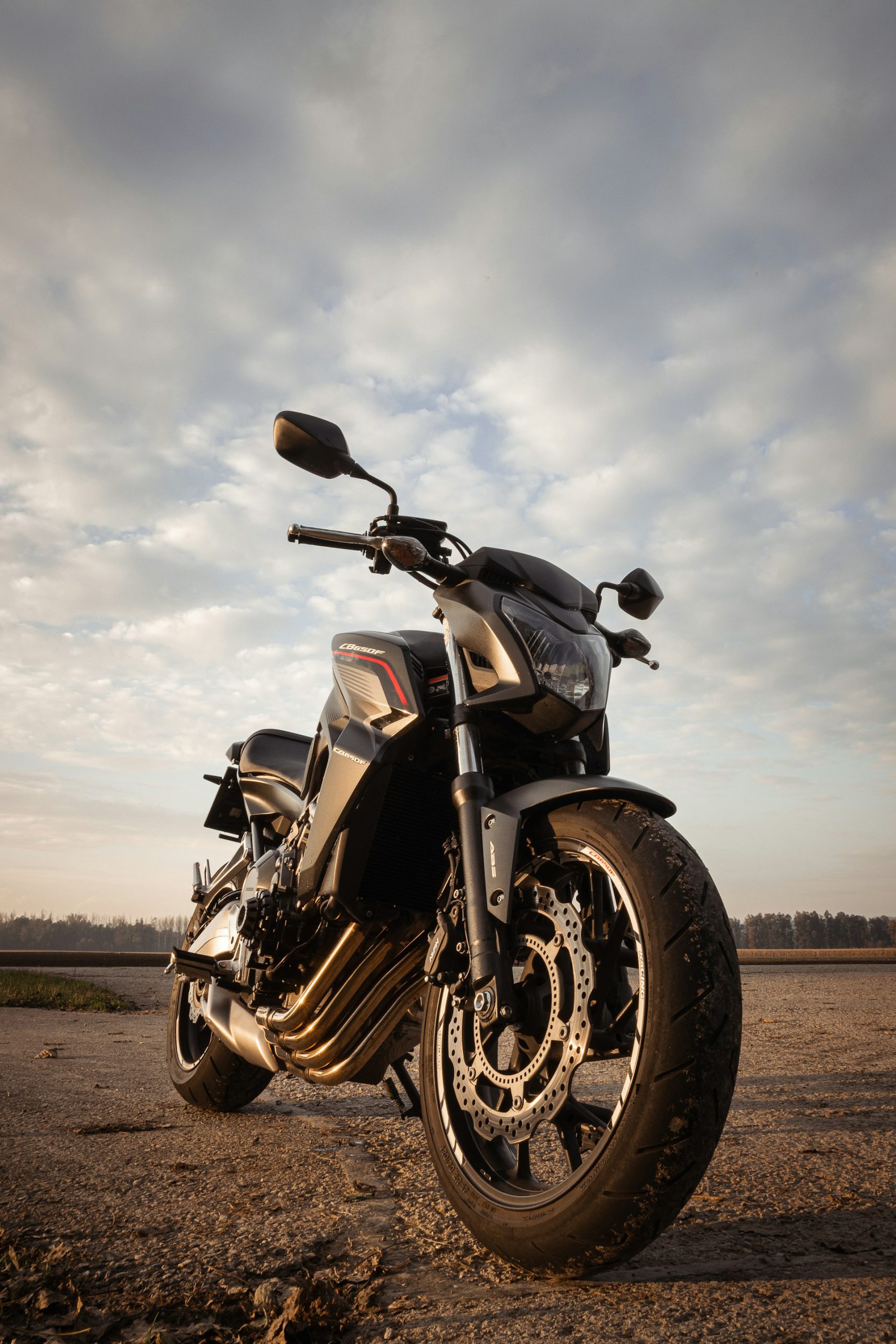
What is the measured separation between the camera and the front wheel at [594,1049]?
5.30 feet

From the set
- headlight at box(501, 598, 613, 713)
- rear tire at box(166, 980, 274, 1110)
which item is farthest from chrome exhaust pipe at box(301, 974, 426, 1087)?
rear tire at box(166, 980, 274, 1110)

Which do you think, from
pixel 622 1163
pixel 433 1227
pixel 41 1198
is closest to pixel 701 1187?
pixel 433 1227

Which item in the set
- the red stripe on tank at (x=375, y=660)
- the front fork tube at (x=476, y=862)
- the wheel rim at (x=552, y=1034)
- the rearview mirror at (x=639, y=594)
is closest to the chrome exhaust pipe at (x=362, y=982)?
the wheel rim at (x=552, y=1034)

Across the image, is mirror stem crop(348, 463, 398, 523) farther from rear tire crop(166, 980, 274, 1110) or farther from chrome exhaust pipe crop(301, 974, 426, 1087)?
rear tire crop(166, 980, 274, 1110)

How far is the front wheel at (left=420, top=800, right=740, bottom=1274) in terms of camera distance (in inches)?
63.6

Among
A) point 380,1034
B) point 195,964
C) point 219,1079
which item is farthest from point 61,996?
point 380,1034

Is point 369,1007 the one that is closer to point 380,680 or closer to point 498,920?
point 498,920

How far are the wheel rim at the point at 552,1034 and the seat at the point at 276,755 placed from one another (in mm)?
1770

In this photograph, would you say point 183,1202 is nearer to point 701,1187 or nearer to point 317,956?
point 317,956

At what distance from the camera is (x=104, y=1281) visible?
1720mm

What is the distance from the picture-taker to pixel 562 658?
7.68 ft

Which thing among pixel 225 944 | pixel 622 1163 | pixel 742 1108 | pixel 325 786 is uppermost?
pixel 325 786

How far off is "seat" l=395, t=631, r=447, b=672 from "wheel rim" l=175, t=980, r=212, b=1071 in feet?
7.51

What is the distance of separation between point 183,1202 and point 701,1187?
1.41 meters
